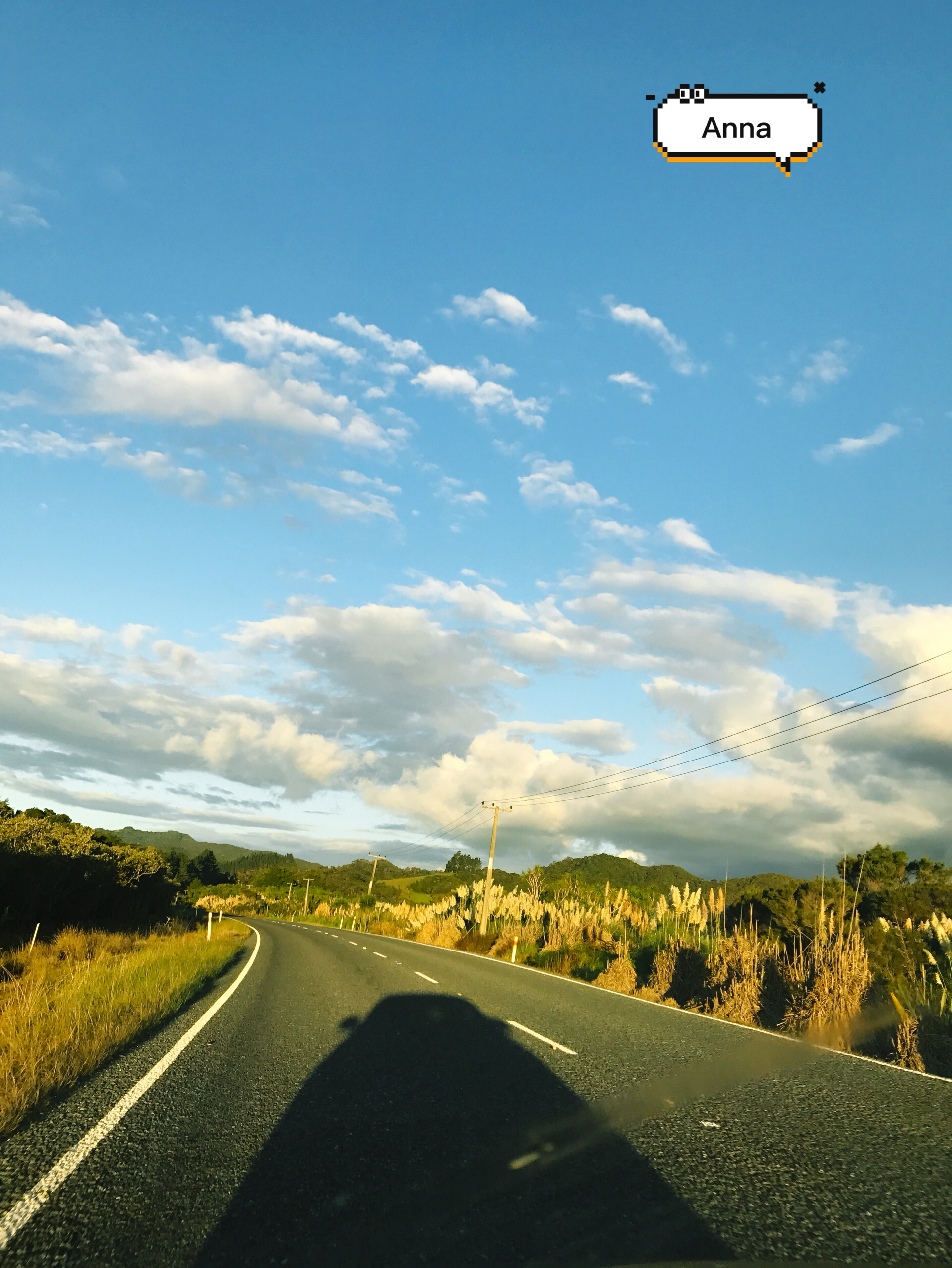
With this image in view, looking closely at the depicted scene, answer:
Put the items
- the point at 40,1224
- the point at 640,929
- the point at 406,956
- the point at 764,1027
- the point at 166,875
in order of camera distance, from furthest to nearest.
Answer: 1. the point at 166,875
2. the point at 640,929
3. the point at 406,956
4. the point at 764,1027
5. the point at 40,1224

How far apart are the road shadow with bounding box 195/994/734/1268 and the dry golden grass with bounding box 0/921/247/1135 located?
2244 millimetres

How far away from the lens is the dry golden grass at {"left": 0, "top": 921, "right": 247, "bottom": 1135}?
21.5 feet

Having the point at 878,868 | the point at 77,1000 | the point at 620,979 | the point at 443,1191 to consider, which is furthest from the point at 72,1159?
the point at 878,868

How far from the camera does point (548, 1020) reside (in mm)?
11117

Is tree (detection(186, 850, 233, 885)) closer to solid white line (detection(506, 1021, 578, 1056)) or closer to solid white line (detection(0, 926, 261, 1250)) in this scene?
solid white line (detection(506, 1021, 578, 1056))

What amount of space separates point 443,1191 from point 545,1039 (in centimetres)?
553

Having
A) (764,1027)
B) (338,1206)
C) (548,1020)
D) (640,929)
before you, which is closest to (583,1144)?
(338,1206)

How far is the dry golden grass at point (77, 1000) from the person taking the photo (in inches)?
258

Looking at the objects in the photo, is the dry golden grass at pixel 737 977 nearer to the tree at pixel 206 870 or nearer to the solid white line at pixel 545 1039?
the solid white line at pixel 545 1039

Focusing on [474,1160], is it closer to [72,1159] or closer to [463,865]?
[72,1159]

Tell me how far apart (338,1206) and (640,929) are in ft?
86.0

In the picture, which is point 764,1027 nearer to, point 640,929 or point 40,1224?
point 40,1224

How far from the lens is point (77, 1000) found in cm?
1014

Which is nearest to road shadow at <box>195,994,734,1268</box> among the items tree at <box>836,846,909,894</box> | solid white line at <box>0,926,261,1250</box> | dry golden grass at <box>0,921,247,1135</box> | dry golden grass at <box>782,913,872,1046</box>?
solid white line at <box>0,926,261,1250</box>
